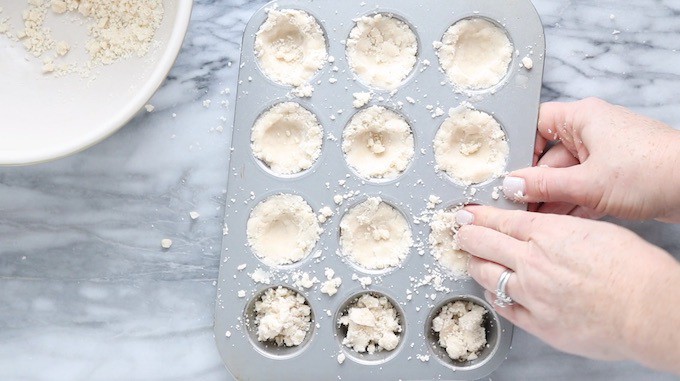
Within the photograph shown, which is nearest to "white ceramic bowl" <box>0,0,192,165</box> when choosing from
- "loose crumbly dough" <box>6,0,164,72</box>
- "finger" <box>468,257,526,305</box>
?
"loose crumbly dough" <box>6,0,164,72</box>

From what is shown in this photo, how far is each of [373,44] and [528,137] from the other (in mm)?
339

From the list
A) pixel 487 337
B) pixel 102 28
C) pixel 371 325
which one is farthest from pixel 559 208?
pixel 102 28

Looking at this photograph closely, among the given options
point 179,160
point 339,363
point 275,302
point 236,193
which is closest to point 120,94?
point 179,160

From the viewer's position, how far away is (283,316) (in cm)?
134

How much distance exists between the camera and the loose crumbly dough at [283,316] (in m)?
Answer: 1.34

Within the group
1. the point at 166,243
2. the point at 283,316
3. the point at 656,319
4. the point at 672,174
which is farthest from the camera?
the point at 166,243

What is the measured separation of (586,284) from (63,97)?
1.00 meters

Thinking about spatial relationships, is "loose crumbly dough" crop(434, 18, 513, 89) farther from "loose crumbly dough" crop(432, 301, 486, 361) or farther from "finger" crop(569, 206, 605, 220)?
"loose crumbly dough" crop(432, 301, 486, 361)

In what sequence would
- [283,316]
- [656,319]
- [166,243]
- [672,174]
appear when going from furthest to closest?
[166,243] < [283,316] < [672,174] < [656,319]

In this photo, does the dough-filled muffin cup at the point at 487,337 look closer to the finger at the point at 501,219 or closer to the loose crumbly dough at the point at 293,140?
the finger at the point at 501,219

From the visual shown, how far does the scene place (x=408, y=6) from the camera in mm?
1344

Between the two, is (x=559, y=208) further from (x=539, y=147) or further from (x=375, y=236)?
(x=375, y=236)

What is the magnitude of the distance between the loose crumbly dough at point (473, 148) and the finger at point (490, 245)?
0.11m

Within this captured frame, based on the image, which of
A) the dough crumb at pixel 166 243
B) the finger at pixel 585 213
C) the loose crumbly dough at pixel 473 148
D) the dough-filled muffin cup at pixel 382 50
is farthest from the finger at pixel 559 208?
the dough crumb at pixel 166 243
